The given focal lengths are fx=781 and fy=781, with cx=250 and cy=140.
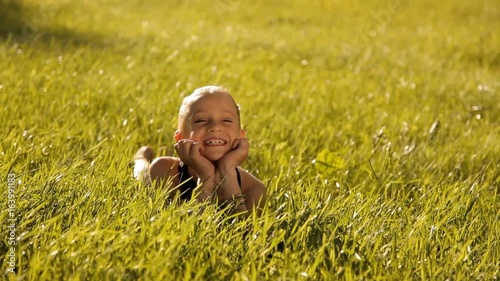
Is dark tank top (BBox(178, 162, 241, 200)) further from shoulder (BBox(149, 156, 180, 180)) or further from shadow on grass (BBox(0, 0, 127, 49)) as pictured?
shadow on grass (BBox(0, 0, 127, 49))

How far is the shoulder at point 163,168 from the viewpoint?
10.9ft

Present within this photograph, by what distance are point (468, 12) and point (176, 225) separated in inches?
489

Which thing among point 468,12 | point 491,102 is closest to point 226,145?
point 491,102

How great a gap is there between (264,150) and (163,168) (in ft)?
3.14

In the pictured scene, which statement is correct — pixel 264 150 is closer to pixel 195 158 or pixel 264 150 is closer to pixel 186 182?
pixel 186 182

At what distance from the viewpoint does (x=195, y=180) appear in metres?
3.37

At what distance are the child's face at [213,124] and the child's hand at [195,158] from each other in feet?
0.27

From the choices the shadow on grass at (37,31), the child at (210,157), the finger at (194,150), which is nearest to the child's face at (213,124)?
the child at (210,157)

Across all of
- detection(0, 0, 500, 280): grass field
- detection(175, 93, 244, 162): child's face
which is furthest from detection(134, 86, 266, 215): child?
detection(0, 0, 500, 280): grass field

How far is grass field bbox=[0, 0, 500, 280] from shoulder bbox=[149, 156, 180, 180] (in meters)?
0.12

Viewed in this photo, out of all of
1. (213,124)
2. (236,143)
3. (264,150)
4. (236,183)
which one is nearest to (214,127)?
(213,124)

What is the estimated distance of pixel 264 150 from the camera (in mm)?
4195

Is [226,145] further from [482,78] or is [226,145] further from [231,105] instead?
[482,78]

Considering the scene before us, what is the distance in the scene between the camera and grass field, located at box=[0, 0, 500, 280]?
2.43 meters
